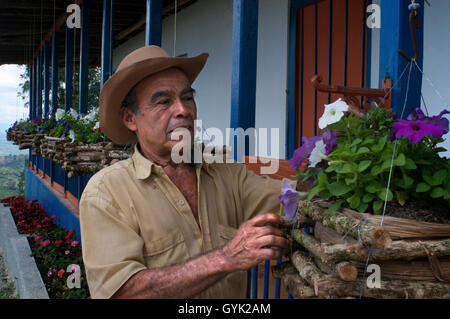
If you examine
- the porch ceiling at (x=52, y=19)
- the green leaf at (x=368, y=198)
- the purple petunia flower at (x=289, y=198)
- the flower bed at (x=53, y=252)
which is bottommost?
the flower bed at (x=53, y=252)

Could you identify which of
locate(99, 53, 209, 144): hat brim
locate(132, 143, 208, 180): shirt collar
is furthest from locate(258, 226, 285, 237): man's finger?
locate(99, 53, 209, 144): hat brim

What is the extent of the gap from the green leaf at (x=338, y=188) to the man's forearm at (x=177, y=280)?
50 centimetres

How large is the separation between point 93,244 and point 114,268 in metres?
0.14

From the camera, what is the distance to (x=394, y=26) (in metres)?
1.67

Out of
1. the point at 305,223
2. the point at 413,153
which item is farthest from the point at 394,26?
the point at 305,223

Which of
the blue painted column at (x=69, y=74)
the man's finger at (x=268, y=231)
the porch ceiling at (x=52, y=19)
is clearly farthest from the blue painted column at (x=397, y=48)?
the blue painted column at (x=69, y=74)

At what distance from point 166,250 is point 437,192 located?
1048mm

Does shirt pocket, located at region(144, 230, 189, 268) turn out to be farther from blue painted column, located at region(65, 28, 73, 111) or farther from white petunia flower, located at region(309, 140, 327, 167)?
blue painted column, located at region(65, 28, 73, 111)

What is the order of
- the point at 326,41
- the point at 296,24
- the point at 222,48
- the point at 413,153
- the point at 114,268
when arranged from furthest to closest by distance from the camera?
1. the point at 222,48
2. the point at 296,24
3. the point at 326,41
4. the point at 114,268
5. the point at 413,153

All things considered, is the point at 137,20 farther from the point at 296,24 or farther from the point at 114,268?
the point at 114,268

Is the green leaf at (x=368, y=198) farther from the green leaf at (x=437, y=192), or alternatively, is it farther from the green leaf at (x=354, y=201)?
the green leaf at (x=437, y=192)

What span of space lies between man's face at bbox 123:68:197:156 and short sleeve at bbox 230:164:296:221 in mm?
371

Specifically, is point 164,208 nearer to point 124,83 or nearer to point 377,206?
point 124,83

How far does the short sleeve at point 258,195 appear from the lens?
1.99 meters
